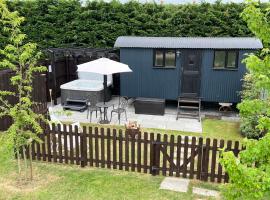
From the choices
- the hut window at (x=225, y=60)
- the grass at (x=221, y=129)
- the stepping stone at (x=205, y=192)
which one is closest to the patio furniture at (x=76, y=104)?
the grass at (x=221, y=129)

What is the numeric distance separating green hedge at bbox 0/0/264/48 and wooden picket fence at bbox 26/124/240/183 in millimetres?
9682

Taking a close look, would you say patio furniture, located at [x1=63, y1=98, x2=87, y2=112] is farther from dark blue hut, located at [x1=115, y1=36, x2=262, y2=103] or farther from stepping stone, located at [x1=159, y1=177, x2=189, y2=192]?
stepping stone, located at [x1=159, y1=177, x2=189, y2=192]

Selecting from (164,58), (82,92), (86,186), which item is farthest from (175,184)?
(82,92)

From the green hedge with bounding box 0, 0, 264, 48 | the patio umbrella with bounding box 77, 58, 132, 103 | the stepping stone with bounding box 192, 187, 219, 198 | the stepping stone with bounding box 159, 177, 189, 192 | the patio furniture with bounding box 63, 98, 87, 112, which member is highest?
the green hedge with bounding box 0, 0, 264, 48

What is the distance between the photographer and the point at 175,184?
7.60m

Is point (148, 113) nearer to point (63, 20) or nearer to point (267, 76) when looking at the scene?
point (63, 20)

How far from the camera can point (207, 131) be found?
11.9 m

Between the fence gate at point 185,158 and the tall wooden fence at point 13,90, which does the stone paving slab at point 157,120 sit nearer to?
the tall wooden fence at point 13,90

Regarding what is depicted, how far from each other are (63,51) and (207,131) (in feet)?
26.2

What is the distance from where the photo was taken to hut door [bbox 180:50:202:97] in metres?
13.9

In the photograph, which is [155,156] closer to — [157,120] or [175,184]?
[175,184]

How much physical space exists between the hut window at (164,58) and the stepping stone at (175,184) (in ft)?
24.3

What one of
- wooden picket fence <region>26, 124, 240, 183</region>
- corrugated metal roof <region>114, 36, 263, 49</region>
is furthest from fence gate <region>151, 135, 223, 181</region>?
corrugated metal roof <region>114, 36, 263, 49</region>

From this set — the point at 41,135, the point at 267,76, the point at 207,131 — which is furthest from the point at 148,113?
the point at 267,76
